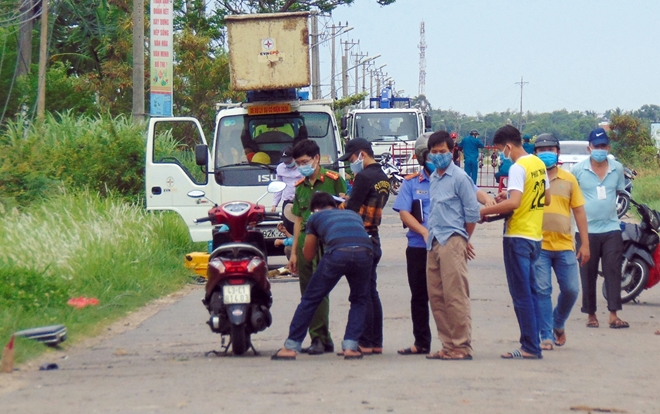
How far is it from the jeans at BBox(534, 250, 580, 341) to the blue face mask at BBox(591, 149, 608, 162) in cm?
152

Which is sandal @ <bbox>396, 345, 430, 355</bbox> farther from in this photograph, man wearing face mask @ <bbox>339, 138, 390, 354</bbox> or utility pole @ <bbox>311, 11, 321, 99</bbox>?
utility pole @ <bbox>311, 11, 321, 99</bbox>

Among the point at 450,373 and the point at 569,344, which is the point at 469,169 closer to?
the point at 569,344

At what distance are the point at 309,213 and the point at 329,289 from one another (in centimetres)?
86

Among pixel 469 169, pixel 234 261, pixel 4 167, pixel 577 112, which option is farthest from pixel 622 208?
pixel 577 112

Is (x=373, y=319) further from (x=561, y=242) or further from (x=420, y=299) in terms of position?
(x=561, y=242)

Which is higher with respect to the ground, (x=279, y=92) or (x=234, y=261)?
(x=279, y=92)

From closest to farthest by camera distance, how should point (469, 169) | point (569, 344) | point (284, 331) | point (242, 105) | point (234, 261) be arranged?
1. point (234, 261)
2. point (569, 344)
3. point (284, 331)
4. point (242, 105)
5. point (469, 169)

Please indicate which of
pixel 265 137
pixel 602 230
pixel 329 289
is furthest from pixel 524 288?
pixel 265 137

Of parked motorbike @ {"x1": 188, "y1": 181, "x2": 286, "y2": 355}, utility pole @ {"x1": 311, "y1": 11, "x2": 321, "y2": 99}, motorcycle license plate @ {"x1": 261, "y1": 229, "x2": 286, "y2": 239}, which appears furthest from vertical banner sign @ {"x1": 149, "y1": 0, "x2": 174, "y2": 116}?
utility pole @ {"x1": 311, "y1": 11, "x2": 321, "y2": 99}

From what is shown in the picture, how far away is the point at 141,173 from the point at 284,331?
962 centimetres

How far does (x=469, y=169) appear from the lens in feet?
99.1

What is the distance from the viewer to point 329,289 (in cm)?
830

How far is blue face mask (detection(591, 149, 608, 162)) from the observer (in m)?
10.4

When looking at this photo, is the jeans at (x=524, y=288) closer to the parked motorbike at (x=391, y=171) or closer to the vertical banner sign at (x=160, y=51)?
the parked motorbike at (x=391, y=171)
